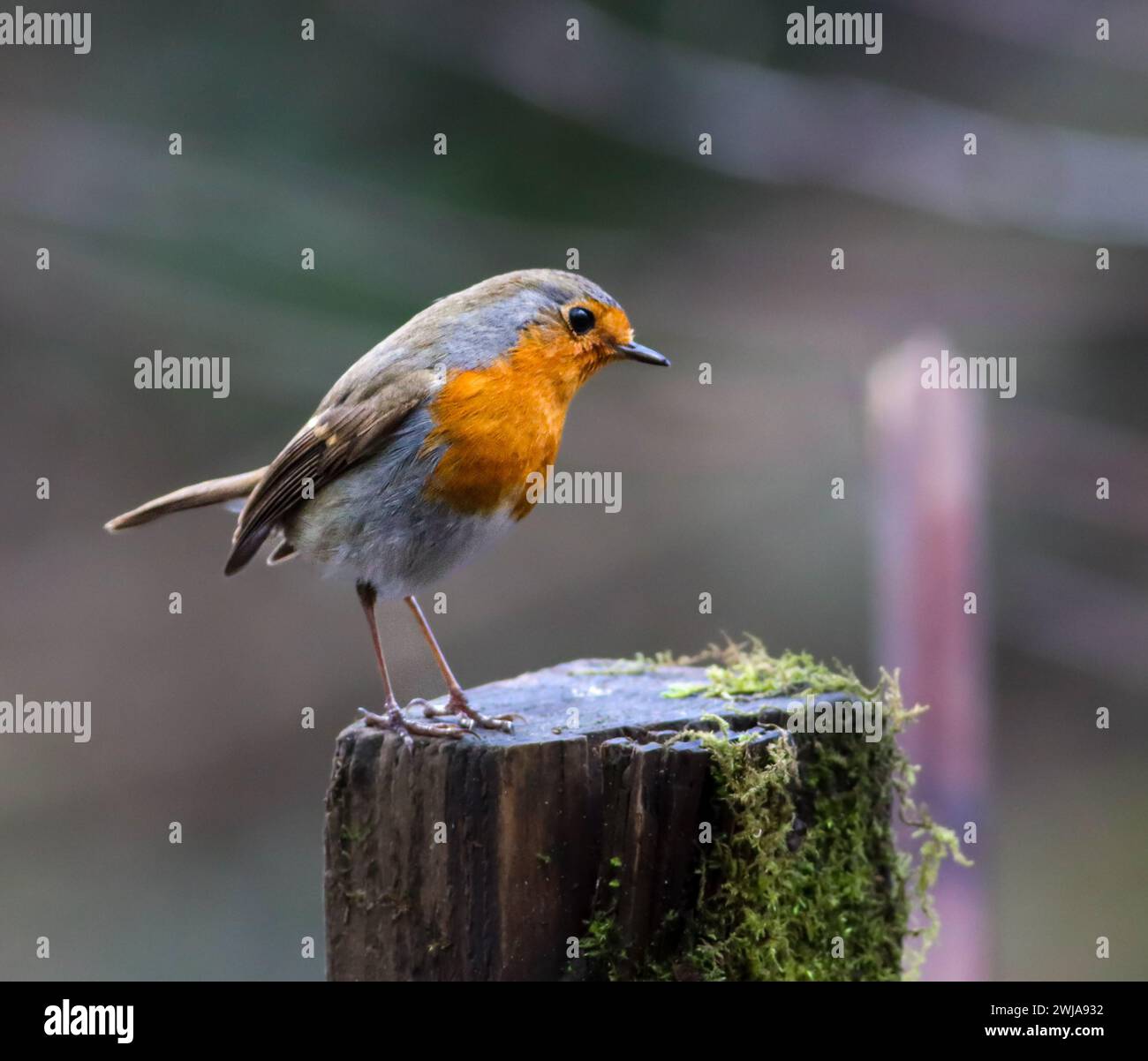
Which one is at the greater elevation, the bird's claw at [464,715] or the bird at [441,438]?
the bird at [441,438]

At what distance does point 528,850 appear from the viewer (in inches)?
104

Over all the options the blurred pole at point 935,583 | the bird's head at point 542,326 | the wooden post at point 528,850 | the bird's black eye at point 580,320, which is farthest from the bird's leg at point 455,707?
the blurred pole at point 935,583

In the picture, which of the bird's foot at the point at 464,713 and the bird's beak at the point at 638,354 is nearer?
the bird's foot at the point at 464,713

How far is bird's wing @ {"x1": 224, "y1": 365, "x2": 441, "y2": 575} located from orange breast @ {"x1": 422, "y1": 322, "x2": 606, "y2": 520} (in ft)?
0.35

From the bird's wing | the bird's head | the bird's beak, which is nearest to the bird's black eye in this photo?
the bird's head

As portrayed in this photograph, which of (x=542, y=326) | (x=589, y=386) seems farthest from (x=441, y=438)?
(x=589, y=386)

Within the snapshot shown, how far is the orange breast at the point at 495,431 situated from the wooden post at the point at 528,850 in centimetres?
86

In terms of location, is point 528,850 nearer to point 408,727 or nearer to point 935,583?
point 408,727

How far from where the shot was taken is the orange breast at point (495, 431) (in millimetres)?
3484

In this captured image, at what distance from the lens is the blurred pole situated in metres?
4.82

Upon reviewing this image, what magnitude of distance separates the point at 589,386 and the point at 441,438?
6.25m

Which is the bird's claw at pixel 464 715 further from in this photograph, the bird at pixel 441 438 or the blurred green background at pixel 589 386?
the blurred green background at pixel 589 386

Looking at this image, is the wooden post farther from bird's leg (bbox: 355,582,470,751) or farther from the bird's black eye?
the bird's black eye

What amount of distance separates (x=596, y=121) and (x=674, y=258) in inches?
52.3
